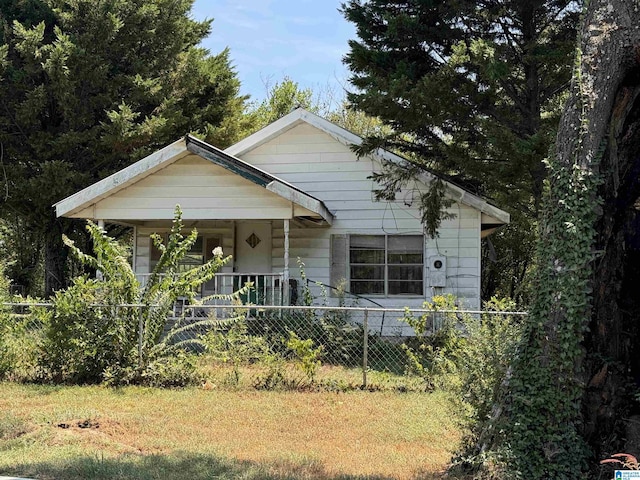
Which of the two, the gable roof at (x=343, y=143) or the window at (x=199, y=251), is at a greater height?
the gable roof at (x=343, y=143)

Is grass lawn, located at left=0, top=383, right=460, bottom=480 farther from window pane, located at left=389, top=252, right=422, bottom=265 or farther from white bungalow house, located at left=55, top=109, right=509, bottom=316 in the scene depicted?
window pane, located at left=389, top=252, right=422, bottom=265

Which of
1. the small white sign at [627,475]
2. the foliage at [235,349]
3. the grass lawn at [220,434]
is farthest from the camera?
the foliage at [235,349]

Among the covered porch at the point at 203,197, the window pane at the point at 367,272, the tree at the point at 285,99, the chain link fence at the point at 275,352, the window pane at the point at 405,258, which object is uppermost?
the tree at the point at 285,99

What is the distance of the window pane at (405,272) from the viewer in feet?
42.8

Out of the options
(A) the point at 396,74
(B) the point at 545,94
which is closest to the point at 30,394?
(A) the point at 396,74

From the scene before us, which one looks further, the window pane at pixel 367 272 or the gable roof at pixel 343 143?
the window pane at pixel 367 272

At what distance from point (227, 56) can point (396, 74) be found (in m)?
12.2

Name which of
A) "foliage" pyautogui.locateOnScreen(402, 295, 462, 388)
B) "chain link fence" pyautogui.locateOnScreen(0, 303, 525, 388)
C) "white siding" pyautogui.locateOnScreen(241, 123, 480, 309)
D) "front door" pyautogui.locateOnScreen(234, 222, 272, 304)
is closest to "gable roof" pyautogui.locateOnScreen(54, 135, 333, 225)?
"white siding" pyautogui.locateOnScreen(241, 123, 480, 309)

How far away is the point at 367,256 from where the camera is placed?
13289 mm

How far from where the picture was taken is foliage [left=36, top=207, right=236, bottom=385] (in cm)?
816

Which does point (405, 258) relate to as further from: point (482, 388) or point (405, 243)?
point (482, 388)

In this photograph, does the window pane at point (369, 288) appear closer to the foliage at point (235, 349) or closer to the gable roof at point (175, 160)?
the gable roof at point (175, 160)

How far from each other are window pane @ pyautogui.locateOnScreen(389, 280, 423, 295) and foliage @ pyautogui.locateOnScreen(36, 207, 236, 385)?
18.0 feet

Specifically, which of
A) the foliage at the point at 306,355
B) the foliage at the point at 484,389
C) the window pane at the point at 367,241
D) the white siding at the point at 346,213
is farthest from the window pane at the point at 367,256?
the foliage at the point at 484,389
